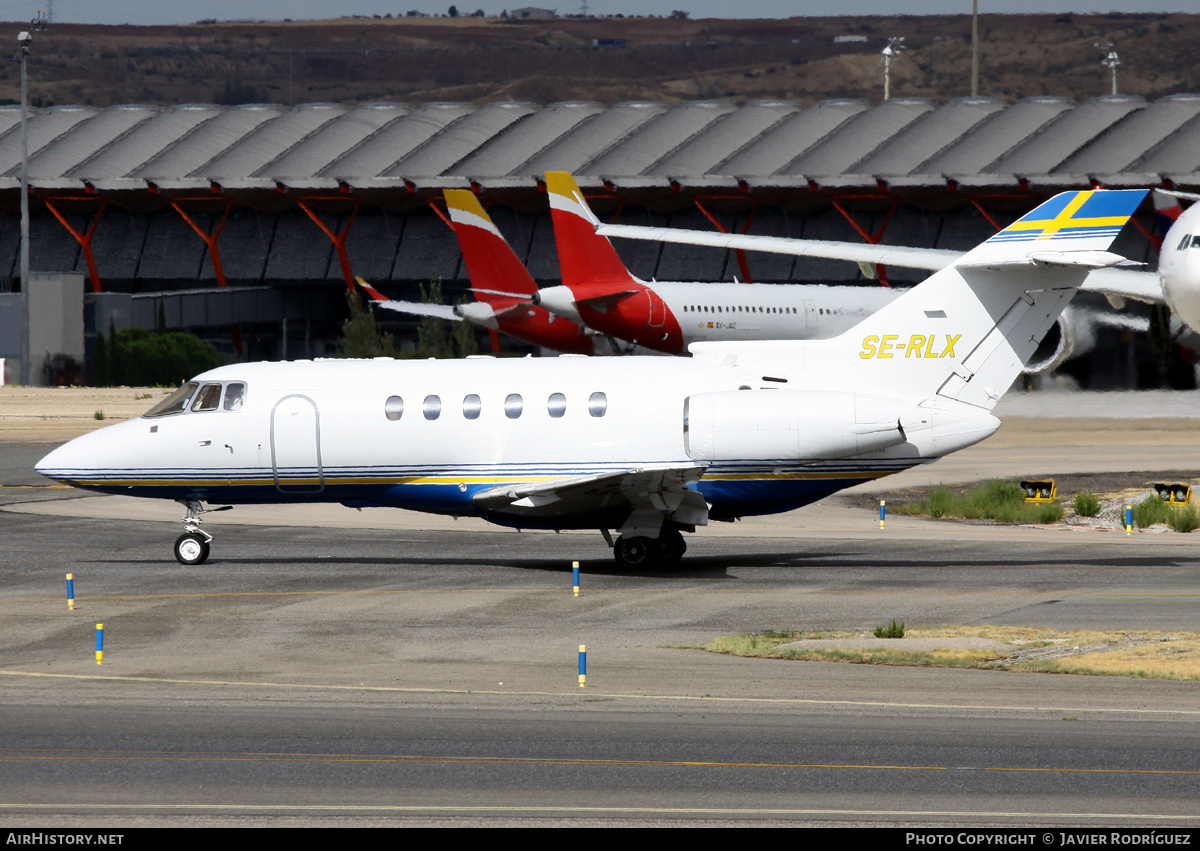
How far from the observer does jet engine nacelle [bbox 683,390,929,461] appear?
81.3 feet

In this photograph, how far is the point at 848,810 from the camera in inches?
481

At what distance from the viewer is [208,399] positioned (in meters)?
26.8

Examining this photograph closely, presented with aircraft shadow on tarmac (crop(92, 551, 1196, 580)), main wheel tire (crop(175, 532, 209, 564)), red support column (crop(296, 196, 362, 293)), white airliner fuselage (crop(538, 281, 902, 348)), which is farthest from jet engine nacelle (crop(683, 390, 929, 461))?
red support column (crop(296, 196, 362, 293))

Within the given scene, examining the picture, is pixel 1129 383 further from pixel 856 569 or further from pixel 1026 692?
pixel 1026 692

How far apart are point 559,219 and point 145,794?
40.5 m

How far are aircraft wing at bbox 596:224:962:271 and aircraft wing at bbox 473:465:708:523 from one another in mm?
25592

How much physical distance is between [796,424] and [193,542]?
10982 mm

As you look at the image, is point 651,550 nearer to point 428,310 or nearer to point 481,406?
point 481,406

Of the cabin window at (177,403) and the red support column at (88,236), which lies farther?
the red support column at (88,236)

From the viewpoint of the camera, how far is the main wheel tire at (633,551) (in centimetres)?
2634

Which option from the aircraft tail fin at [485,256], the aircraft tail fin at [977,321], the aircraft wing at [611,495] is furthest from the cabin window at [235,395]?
the aircraft tail fin at [485,256]

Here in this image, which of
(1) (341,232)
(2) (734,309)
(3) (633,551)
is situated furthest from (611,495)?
(1) (341,232)

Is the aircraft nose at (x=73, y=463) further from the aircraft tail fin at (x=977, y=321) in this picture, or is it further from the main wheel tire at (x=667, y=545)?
the aircraft tail fin at (x=977, y=321)

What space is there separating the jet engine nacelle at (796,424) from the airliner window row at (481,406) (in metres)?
1.67
